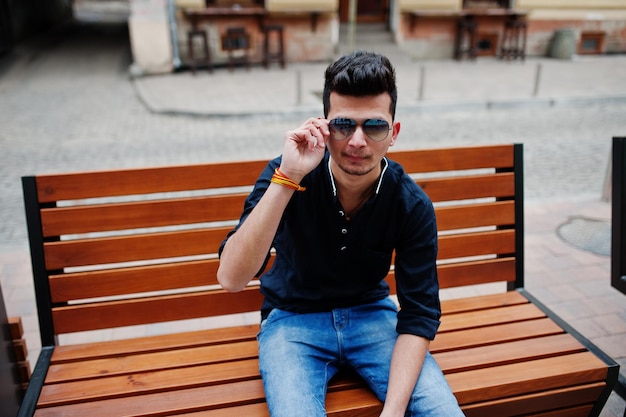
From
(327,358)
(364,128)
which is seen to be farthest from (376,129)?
(327,358)

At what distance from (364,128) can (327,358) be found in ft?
2.89

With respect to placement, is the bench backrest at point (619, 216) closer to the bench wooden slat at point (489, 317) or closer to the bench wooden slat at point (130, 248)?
the bench wooden slat at point (489, 317)

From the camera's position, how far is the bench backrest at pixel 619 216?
2268mm

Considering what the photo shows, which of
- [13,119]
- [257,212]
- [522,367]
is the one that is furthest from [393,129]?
[13,119]

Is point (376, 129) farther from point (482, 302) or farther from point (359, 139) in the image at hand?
→ point (482, 302)

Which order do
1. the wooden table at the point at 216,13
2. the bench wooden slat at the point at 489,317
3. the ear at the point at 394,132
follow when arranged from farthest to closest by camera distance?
the wooden table at the point at 216,13 → the bench wooden slat at the point at 489,317 → the ear at the point at 394,132

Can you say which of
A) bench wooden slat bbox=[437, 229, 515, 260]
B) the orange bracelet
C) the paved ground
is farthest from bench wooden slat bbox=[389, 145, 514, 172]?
the paved ground

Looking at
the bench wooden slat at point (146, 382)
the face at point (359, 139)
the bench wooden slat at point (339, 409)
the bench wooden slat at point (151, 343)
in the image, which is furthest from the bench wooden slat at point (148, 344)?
the face at point (359, 139)

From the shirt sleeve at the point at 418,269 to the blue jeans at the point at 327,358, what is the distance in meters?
0.14

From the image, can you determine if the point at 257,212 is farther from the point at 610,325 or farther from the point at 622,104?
the point at 622,104

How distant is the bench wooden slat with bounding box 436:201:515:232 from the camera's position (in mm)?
2654

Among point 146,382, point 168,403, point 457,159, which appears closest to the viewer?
point 168,403

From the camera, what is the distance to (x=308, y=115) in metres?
9.78

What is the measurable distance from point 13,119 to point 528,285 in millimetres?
9259
